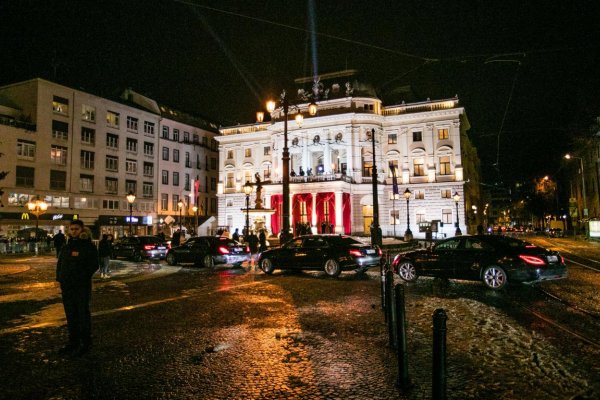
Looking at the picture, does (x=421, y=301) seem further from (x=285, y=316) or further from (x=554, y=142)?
(x=554, y=142)

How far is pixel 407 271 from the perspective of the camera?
42.5 ft

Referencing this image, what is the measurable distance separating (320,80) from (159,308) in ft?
179

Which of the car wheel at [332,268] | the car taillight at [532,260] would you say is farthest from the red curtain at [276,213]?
the car taillight at [532,260]

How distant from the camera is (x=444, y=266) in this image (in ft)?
39.1

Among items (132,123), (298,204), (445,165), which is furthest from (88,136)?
(445,165)

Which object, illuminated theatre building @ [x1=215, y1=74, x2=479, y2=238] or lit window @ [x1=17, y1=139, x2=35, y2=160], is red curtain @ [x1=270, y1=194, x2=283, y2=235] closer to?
illuminated theatre building @ [x1=215, y1=74, x2=479, y2=238]

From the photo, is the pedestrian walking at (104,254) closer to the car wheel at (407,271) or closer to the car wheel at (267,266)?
the car wheel at (267,266)

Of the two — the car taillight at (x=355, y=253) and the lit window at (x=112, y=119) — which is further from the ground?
the lit window at (x=112, y=119)

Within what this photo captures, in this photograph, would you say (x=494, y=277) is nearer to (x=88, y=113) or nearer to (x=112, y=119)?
(x=88, y=113)

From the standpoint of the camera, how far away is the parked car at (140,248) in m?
24.1

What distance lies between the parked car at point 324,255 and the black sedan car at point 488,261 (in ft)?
6.05

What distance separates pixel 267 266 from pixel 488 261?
317 inches

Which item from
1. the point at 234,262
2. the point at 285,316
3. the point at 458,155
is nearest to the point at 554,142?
the point at 458,155

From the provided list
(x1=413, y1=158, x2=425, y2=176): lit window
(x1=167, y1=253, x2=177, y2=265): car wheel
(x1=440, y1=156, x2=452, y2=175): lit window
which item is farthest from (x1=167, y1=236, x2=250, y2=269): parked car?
(x1=440, y1=156, x2=452, y2=175): lit window
